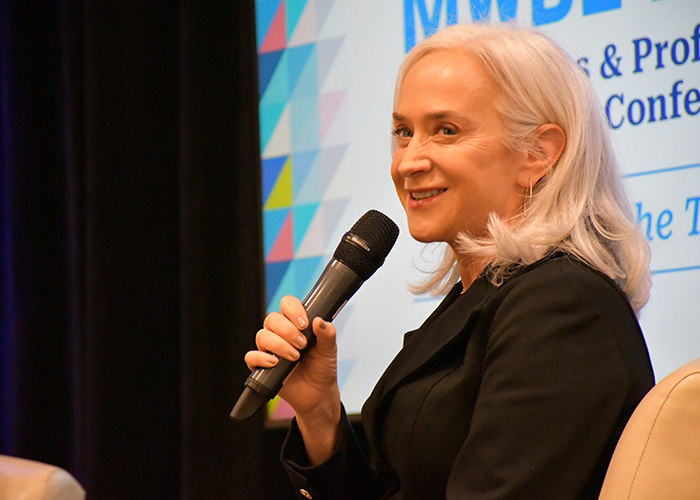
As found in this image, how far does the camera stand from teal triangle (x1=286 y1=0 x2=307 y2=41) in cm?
268

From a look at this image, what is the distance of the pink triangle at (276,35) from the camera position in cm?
269

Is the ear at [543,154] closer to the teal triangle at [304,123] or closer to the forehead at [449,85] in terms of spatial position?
the forehead at [449,85]

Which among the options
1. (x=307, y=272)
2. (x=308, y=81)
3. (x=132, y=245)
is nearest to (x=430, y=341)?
(x=307, y=272)

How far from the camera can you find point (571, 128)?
54.0 inches

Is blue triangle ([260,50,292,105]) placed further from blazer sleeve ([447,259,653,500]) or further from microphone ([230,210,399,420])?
blazer sleeve ([447,259,653,500])

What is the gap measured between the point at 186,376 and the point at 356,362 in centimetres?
57

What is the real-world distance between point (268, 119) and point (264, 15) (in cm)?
36

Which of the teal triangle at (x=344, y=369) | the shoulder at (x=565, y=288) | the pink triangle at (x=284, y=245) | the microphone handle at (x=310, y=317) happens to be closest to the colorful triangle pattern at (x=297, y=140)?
the pink triangle at (x=284, y=245)

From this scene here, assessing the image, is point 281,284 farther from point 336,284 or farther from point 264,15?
point 336,284

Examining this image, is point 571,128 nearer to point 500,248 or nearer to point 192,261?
point 500,248

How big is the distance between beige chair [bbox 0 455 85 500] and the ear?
1.00m

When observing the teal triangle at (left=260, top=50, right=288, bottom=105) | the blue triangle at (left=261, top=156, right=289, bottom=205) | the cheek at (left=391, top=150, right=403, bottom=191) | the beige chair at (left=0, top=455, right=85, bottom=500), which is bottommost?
the beige chair at (left=0, top=455, right=85, bottom=500)

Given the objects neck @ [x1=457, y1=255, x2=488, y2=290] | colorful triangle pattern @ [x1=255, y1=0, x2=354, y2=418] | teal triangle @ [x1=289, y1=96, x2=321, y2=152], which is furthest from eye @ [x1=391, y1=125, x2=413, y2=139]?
teal triangle @ [x1=289, y1=96, x2=321, y2=152]

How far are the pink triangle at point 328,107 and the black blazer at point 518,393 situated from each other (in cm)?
134
